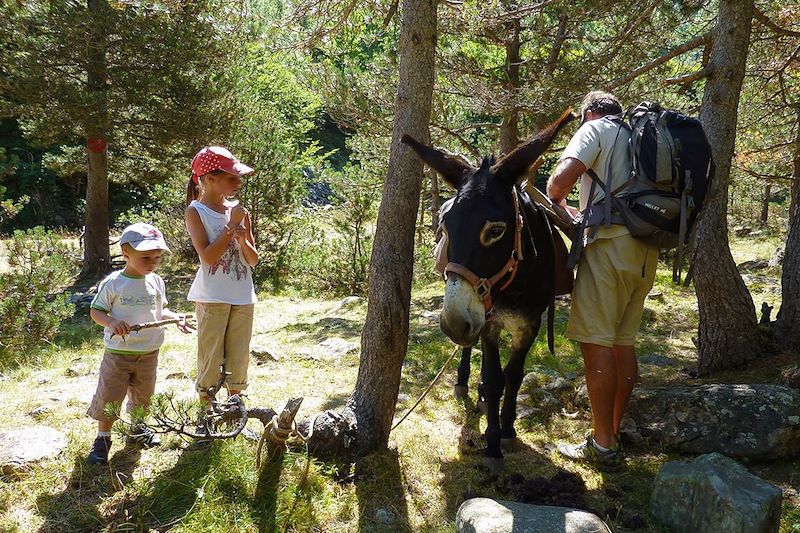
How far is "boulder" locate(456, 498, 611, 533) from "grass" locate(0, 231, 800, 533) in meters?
0.43

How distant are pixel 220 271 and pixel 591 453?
2.66 meters

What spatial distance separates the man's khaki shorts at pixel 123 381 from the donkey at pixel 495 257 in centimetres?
188

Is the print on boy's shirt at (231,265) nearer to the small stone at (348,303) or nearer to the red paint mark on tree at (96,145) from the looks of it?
the small stone at (348,303)

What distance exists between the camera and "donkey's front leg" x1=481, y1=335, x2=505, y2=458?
11.1ft

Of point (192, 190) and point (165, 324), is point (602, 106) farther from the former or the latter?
point (165, 324)

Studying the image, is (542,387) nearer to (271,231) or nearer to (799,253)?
(799,253)

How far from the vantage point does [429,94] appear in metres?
3.27

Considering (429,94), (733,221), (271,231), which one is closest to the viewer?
(429,94)

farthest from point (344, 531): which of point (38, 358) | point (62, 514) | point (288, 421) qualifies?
point (38, 358)

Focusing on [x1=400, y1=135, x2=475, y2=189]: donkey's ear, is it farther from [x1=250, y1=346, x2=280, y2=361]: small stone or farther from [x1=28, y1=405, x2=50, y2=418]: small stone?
[x1=250, y1=346, x2=280, y2=361]: small stone

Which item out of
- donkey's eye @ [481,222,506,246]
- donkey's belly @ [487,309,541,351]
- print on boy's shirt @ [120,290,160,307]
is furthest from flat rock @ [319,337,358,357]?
donkey's eye @ [481,222,506,246]

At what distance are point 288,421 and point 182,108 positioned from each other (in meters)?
9.76

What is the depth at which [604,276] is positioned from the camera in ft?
10.4

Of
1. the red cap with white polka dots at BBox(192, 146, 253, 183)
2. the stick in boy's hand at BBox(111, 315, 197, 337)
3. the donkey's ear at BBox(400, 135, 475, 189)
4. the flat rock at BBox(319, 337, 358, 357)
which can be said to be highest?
the donkey's ear at BBox(400, 135, 475, 189)
